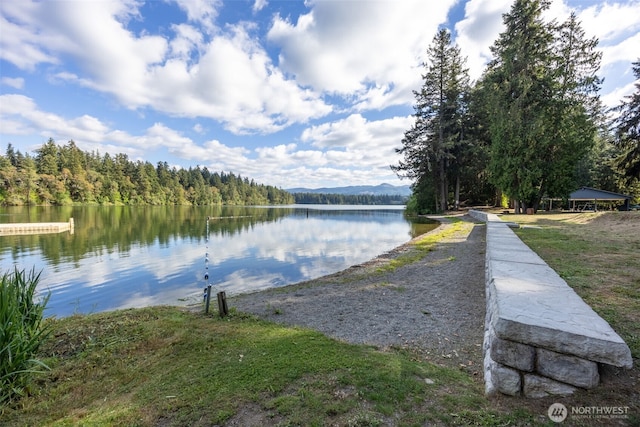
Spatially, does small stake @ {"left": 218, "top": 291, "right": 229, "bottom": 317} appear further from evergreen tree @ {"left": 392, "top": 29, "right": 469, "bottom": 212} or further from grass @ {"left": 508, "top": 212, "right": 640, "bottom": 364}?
evergreen tree @ {"left": 392, "top": 29, "right": 469, "bottom": 212}

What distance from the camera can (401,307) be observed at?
616cm

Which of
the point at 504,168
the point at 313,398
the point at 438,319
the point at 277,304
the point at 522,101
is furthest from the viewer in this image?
the point at 504,168

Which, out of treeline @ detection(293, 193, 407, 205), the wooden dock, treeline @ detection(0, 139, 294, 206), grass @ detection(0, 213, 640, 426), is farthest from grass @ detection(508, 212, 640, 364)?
treeline @ detection(293, 193, 407, 205)

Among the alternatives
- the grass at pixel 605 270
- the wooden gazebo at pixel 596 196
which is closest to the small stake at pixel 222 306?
the grass at pixel 605 270

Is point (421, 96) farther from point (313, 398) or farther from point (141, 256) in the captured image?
point (313, 398)

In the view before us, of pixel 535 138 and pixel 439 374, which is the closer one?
pixel 439 374

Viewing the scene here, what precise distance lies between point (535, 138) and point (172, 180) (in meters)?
92.4

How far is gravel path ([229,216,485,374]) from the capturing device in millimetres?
4391

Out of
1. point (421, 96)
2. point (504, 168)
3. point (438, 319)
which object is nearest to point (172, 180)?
point (421, 96)

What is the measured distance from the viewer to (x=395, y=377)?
3.11m

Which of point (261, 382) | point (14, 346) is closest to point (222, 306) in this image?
point (14, 346)

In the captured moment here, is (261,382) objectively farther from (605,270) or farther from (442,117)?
(442,117)

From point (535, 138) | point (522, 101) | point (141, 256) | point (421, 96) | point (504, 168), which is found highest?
point (421, 96)

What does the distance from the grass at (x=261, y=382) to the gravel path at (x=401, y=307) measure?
1.82 feet
